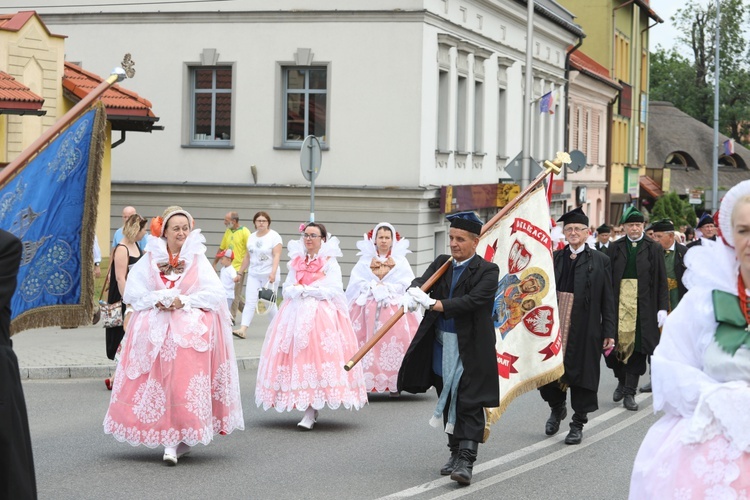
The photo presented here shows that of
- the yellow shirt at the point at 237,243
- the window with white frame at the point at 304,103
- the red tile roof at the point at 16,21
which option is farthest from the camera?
the window with white frame at the point at 304,103

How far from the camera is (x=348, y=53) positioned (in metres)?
28.5

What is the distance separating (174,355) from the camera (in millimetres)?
9258

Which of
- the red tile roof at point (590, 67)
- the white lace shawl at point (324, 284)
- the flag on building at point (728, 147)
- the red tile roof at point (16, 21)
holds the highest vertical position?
the red tile roof at point (590, 67)

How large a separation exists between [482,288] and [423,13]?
793 inches

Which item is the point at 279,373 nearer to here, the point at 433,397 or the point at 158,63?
the point at 433,397

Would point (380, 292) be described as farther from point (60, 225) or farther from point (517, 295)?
point (60, 225)

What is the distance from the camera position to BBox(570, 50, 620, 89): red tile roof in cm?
4917

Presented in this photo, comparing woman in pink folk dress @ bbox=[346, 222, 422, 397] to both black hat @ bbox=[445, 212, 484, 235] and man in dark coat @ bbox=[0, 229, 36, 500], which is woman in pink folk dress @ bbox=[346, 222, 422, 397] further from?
man in dark coat @ bbox=[0, 229, 36, 500]

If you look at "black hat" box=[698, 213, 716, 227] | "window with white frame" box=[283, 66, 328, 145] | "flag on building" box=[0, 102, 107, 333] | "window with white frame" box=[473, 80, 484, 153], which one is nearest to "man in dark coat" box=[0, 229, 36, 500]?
"flag on building" box=[0, 102, 107, 333]

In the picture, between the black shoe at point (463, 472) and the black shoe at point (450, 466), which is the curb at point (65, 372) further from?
the black shoe at point (463, 472)

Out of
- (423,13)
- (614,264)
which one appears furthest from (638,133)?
(614,264)

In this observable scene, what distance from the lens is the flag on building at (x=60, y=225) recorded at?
6.49 meters

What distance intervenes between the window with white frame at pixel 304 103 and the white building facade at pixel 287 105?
0.09ft

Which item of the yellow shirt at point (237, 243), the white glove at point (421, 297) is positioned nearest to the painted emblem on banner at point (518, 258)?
the white glove at point (421, 297)
